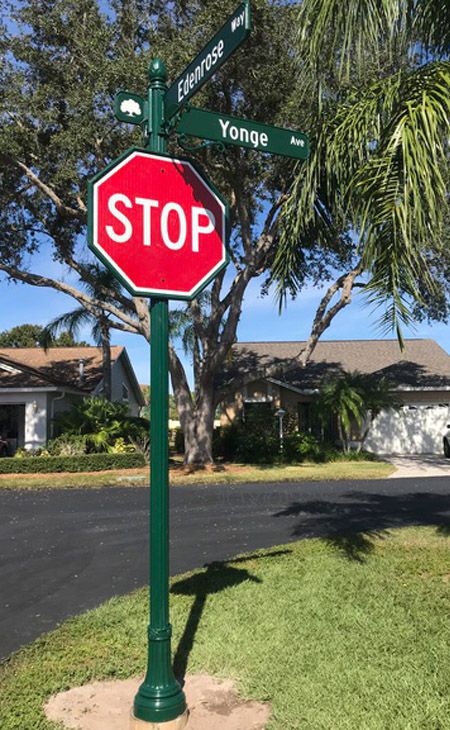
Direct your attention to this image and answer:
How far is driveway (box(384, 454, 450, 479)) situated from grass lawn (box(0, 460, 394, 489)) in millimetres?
458

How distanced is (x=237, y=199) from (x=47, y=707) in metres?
15.5

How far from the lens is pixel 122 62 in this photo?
47.5ft

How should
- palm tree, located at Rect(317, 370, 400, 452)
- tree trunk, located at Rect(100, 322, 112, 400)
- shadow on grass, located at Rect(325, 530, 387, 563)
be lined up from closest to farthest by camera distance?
shadow on grass, located at Rect(325, 530, 387, 563) < palm tree, located at Rect(317, 370, 400, 452) < tree trunk, located at Rect(100, 322, 112, 400)

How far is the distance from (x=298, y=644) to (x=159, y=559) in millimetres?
1681

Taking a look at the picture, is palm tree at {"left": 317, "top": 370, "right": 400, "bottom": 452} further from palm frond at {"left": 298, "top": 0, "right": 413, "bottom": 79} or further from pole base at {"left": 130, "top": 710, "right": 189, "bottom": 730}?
pole base at {"left": 130, "top": 710, "right": 189, "bottom": 730}

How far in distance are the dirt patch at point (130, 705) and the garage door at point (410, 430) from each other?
2240 cm

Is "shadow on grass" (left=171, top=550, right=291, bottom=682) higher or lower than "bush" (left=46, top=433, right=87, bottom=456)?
lower

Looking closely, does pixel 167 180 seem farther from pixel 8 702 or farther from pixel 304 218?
pixel 8 702

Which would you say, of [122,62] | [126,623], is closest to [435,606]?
[126,623]

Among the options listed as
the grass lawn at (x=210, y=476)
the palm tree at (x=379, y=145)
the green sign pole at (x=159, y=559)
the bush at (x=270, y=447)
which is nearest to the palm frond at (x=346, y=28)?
the palm tree at (x=379, y=145)

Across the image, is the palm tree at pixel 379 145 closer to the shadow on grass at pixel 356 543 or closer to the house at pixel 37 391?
the shadow on grass at pixel 356 543

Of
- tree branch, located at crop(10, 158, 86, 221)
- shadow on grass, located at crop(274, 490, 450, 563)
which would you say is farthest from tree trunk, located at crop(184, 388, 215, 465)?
shadow on grass, located at crop(274, 490, 450, 563)

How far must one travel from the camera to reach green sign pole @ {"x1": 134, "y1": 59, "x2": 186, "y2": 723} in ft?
10.9

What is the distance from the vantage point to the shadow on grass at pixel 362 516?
8078 millimetres
